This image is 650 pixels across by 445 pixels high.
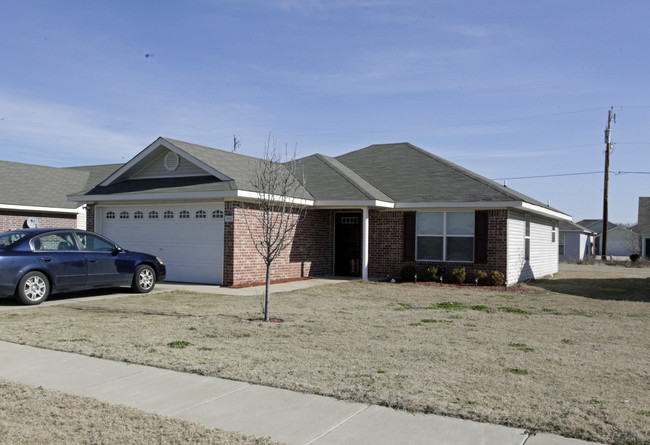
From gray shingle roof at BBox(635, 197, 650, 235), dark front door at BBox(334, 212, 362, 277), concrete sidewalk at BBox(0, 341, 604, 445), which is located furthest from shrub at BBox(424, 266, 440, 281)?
gray shingle roof at BBox(635, 197, 650, 235)

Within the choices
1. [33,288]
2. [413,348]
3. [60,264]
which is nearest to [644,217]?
[413,348]

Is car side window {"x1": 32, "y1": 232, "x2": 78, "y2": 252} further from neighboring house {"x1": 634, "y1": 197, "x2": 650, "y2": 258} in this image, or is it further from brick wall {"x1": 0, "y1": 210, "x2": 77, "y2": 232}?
neighboring house {"x1": 634, "y1": 197, "x2": 650, "y2": 258}

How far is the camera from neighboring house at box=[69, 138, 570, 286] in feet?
54.9

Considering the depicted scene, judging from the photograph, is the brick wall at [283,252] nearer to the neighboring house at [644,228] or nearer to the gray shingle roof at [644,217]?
the neighboring house at [644,228]

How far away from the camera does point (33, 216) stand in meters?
25.2

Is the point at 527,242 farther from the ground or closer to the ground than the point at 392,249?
farther from the ground

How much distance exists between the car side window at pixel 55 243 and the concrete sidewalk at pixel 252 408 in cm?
544

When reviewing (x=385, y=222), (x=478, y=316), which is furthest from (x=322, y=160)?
(x=478, y=316)

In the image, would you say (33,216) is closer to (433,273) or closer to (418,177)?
(418,177)

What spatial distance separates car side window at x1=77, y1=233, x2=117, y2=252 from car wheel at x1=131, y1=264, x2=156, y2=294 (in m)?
0.94

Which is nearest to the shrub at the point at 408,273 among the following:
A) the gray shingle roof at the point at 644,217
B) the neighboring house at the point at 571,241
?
the neighboring house at the point at 571,241

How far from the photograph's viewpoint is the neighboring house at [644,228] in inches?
1825

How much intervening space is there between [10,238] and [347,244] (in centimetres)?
1119

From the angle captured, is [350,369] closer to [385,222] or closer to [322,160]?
[385,222]
